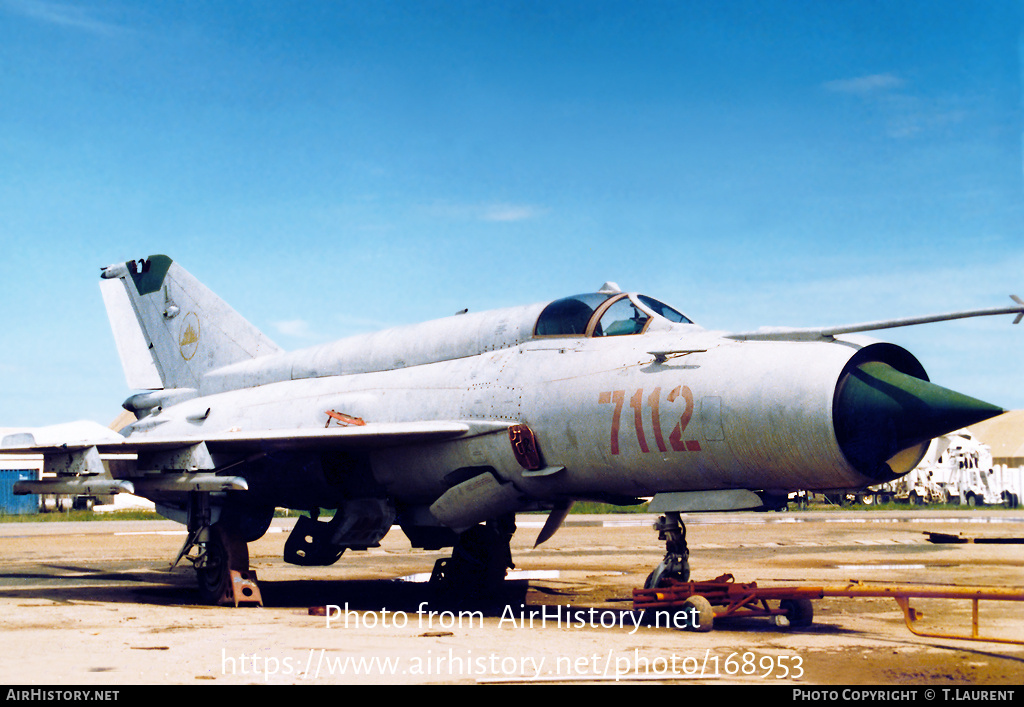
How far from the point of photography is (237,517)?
11.7 meters

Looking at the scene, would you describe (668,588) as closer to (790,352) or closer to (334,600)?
(790,352)

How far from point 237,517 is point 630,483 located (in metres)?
5.25

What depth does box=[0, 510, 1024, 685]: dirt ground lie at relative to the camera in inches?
252

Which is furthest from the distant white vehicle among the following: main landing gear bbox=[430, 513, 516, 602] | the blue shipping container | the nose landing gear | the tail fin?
the blue shipping container

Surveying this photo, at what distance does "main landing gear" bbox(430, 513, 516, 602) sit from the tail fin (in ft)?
16.3

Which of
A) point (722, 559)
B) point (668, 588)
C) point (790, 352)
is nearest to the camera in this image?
point (790, 352)

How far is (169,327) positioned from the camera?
52.6 ft

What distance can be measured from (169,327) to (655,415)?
10.3 metres

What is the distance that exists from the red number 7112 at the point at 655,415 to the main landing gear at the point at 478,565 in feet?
11.3

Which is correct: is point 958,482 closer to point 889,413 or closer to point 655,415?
point 655,415

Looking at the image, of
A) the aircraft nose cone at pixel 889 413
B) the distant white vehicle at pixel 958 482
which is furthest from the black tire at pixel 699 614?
the distant white vehicle at pixel 958 482

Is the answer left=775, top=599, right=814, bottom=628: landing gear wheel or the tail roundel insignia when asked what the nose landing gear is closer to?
left=775, top=599, right=814, bottom=628: landing gear wheel

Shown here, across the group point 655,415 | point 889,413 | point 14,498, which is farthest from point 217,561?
point 14,498

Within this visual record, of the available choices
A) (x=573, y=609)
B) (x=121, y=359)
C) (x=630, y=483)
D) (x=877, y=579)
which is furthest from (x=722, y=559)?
(x=121, y=359)
